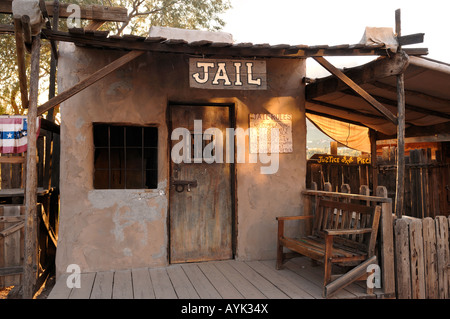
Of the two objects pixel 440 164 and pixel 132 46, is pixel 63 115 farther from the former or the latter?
pixel 440 164

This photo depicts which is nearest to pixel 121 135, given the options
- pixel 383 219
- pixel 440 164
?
pixel 383 219

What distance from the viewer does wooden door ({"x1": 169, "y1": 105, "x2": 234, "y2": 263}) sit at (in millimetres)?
5594

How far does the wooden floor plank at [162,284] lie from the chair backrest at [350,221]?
87.6 inches

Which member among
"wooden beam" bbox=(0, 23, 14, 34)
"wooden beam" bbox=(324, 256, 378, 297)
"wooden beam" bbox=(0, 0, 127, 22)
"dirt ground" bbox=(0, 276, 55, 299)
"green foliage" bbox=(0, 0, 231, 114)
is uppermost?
"green foliage" bbox=(0, 0, 231, 114)

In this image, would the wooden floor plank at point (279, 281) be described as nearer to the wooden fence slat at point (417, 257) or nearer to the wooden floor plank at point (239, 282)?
the wooden floor plank at point (239, 282)

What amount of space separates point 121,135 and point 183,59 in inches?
122

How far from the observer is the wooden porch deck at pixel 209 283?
4254 mm

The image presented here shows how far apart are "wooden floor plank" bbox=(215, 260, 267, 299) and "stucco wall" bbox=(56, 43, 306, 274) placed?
1.22 ft

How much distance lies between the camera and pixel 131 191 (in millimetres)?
5301

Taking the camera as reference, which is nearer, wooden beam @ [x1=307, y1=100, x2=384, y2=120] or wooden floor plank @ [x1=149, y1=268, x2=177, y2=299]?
wooden floor plank @ [x1=149, y1=268, x2=177, y2=299]

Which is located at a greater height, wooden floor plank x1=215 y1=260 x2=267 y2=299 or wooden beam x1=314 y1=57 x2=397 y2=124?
wooden beam x1=314 y1=57 x2=397 y2=124

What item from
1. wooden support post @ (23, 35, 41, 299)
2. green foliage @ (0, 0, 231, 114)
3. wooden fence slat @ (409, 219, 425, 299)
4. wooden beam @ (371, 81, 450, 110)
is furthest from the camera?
green foliage @ (0, 0, 231, 114)

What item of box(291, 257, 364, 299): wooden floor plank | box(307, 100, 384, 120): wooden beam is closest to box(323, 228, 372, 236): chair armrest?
box(291, 257, 364, 299): wooden floor plank

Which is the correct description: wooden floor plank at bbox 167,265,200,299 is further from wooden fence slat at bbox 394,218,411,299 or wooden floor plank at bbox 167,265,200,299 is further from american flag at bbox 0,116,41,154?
american flag at bbox 0,116,41,154
